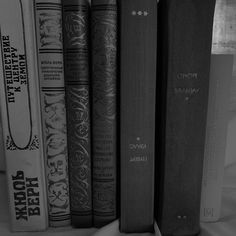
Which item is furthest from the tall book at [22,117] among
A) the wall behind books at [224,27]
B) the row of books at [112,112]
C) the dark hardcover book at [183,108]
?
the wall behind books at [224,27]

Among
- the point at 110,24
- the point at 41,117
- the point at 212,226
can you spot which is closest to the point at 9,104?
the point at 41,117

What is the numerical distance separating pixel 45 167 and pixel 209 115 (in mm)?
212

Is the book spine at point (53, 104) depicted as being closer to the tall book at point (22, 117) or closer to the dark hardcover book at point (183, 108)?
the tall book at point (22, 117)

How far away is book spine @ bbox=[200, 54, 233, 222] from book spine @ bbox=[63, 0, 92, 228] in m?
0.15

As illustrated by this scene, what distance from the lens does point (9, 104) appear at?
320 millimetres

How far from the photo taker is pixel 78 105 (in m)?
0.33

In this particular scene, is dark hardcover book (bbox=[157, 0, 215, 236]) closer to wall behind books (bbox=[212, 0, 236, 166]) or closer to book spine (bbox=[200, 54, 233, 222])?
book spine (bbox=[200, 54, 233, 222])

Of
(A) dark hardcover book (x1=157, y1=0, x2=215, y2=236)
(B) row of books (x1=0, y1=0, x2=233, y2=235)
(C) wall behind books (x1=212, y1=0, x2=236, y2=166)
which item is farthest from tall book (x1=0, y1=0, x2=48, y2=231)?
(C) wall behind books (x1=212, y1=0, x2=236, y2=166)

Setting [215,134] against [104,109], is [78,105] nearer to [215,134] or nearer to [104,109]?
[104,109]

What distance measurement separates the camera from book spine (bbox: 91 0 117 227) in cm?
31

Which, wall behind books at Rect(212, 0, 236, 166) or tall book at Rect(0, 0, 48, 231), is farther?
wall behind books at Rect(212, 0, 236, 166)

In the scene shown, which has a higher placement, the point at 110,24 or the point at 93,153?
the point at 110,24

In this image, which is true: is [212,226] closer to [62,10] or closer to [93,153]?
[93,153]

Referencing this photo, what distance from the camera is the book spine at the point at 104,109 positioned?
12.0 inches
